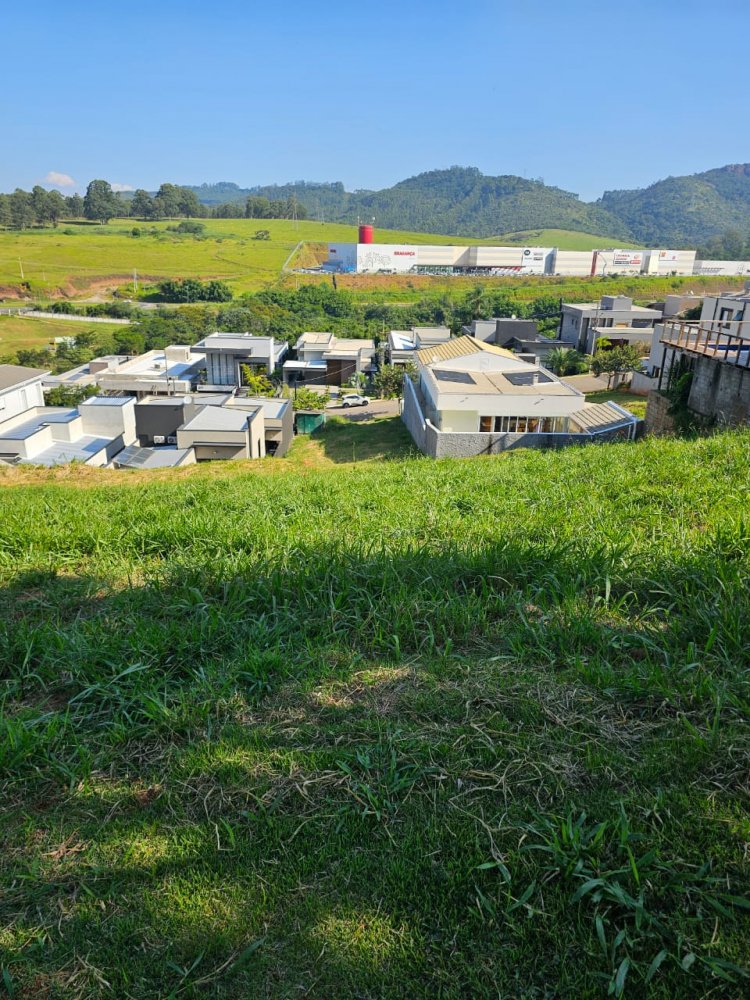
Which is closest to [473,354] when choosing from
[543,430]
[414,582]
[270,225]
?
[543,430]

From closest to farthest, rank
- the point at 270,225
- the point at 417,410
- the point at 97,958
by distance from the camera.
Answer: the point at 97,958 < the point at 417,410 < the point at 270,225

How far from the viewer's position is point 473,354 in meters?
20.7

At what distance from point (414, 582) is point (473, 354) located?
18.3m

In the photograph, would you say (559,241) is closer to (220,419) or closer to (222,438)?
(220,419)

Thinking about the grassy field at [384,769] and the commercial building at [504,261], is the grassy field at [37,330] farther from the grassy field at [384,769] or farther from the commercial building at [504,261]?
the grassy field at [384,769]

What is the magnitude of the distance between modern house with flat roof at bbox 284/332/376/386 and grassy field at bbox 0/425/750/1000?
37.2 m

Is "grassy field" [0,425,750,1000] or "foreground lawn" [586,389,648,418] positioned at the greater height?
"grassy field" [0,425,750,1000]

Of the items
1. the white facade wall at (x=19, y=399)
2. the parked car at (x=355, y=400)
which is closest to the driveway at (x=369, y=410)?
the parked car at (x=355, y=400)

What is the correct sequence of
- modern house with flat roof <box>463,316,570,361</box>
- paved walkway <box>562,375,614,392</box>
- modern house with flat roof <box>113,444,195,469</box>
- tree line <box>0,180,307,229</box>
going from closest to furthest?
1. modern house with flat roof <box>113,444,195,469</box>
2. paved walkway <box>562,375,614,392</box>
3. modern house with flat roof <box>463,316,570,361</box>
4. tree line <box>0,180,307,229</box>

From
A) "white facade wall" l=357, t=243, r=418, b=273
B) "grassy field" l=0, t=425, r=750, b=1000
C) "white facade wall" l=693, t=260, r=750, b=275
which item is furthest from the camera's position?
"white facade wall" l=357, t=243, r=418, b=273

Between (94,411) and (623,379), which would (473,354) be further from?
(94,411)

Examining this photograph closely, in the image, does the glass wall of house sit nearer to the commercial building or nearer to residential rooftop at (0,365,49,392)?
Result: residential rooftop at (0,365,49,392)

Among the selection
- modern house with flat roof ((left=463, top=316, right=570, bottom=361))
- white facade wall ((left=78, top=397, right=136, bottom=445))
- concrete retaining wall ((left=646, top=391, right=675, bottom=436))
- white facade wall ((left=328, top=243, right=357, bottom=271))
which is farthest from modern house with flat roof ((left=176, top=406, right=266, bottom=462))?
white facade wall ((left=328, top=243, right=357, bottom=271))

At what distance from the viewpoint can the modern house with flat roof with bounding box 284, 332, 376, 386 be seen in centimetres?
4031
